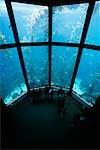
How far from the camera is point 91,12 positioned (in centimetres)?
564

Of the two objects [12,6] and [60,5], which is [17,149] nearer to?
[12,6]

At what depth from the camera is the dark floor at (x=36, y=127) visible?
5.74 meters

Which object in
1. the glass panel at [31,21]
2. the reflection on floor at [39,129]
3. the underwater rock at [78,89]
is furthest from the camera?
the underwater rock at [78,89]

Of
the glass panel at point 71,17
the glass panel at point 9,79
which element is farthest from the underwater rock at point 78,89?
the glass panel at point 9,79

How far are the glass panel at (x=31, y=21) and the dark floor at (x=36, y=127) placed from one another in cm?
332

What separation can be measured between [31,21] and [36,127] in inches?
236

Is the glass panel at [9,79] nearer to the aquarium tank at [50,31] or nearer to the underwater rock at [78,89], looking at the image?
the underwater rock at [78,89]

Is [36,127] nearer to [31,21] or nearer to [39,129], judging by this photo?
[39,129]

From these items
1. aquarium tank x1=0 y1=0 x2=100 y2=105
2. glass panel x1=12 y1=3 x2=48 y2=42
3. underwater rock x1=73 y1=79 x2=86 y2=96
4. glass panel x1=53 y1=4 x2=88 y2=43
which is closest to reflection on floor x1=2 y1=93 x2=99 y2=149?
aquarium tank x1=0 y1=0 x2=100 y2=105

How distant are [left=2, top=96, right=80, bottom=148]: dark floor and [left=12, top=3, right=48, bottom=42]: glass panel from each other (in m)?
3.32

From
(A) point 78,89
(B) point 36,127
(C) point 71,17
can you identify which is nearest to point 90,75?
(A) point 78,89

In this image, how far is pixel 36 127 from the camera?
6.64m

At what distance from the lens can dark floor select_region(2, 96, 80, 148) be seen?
574cm

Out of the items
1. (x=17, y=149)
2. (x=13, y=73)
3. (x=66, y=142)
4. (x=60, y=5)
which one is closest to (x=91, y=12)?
(x=60, y=5)
